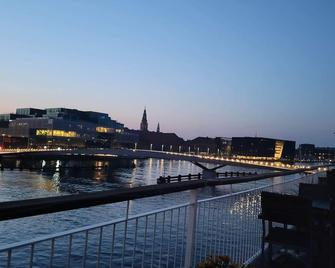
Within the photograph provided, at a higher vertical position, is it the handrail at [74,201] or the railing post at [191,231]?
the handrail at [74,201]

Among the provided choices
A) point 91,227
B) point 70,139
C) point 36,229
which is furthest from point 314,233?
point 70,139

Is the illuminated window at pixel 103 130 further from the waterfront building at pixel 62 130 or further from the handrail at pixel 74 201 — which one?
the handrail at pixel 74 201

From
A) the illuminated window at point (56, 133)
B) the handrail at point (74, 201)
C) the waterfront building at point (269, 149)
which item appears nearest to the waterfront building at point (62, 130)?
the illuminated window at point (56, 133)

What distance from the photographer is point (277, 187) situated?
7691 mm

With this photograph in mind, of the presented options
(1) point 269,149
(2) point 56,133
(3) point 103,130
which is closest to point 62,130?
(2) point 56,133

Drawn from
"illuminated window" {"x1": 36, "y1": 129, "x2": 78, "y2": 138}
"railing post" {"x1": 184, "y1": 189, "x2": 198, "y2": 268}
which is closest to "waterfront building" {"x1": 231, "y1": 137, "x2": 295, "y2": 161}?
"illuminated window" {"x1": 36, "y1": 129, "x2": 78, "y2": 138}

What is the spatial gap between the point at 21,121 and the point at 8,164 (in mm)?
53333

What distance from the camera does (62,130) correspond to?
140m

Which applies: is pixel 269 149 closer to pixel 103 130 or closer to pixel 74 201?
pixel 103 130

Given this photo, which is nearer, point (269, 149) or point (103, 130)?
point (103, 130)

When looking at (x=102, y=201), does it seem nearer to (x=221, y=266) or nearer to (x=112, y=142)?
(x=221, y=266)

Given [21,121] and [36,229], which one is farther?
[21,121]

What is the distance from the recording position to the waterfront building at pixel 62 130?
138 metres

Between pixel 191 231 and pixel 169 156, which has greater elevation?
pixel 191 231
